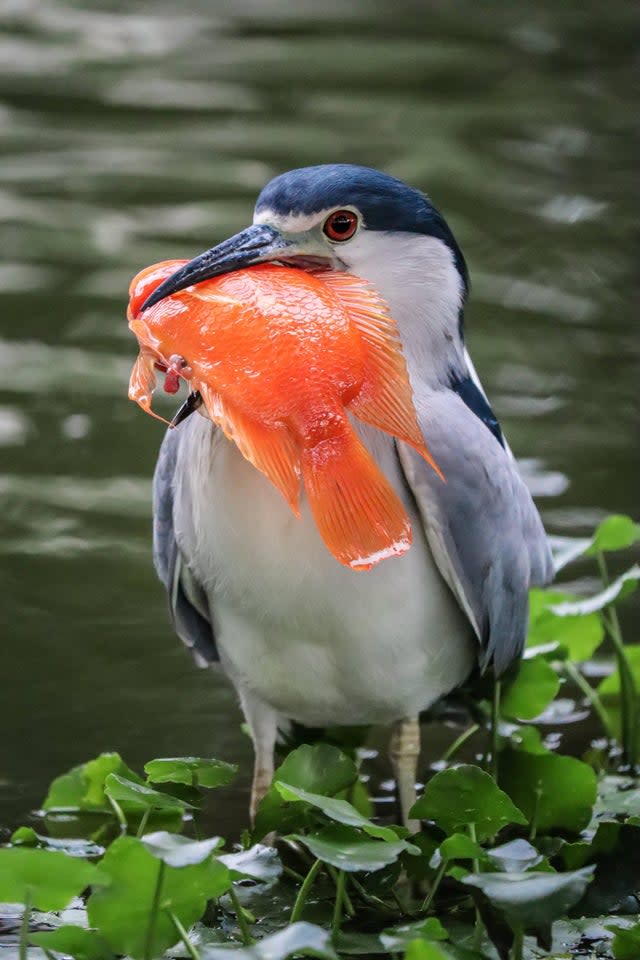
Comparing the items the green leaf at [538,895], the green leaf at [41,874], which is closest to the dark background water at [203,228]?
the green leaf at [41,874]

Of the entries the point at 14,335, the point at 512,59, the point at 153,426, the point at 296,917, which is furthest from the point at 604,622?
the point at 512,59

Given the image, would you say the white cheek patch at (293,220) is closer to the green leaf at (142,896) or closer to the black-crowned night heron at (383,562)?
the black-crowned night heron at (383,562)

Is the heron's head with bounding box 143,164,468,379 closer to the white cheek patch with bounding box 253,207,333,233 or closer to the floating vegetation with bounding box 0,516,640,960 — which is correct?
the white cheek patch with bounding box 253,207,333,233

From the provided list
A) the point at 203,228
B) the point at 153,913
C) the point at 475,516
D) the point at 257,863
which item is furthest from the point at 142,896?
the point at 203,228

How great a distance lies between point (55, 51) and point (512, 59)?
2.49 metres

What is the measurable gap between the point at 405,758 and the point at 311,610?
0.55 meters

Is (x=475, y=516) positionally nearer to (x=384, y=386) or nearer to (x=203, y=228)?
(x=384, y=386)

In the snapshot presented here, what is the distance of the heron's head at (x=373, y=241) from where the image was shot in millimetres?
2646

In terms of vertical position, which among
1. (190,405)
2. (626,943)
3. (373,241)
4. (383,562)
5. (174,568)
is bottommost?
(626,943)

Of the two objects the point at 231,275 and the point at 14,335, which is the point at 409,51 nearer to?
the point at 14,335

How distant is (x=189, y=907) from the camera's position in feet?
7.67

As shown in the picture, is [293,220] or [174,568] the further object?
[174,568]

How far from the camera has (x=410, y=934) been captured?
238 cm

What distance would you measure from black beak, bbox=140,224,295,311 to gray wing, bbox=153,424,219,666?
0.43m
